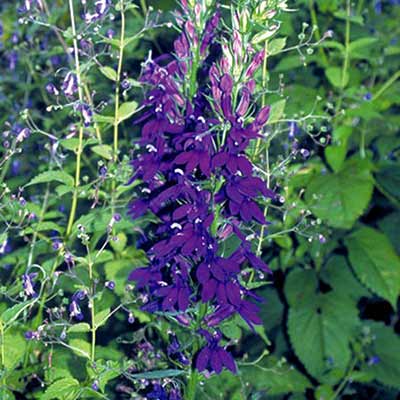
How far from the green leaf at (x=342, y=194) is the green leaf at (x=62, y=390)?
3.51 feet

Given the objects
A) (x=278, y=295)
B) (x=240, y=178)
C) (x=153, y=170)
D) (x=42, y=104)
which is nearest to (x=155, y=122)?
(x=153, y=170)

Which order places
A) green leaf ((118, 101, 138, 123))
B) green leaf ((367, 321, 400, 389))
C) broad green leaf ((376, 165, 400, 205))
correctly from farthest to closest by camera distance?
broad green leaf ((376, 165, 400, 205)), green leaf ((367, 321, 400, 389)), green leaf ((118, 101, 138, 123))

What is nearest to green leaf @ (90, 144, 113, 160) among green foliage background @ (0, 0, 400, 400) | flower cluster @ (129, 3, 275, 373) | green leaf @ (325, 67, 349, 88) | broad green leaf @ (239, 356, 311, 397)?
green foliage background @ (0, 0, 400, 400)

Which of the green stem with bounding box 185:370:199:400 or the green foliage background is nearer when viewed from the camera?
the green stem with bounding box 185:370:199:400

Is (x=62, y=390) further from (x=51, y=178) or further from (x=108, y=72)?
(x=108, y=72)

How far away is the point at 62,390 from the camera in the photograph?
201cm

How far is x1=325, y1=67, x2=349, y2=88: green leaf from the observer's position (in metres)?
2.98

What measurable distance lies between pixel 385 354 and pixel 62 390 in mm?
1438

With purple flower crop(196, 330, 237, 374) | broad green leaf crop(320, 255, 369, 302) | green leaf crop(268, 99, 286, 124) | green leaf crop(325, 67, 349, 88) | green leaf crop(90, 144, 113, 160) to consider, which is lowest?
broad green leaf crop(320, 255, 369, 302)

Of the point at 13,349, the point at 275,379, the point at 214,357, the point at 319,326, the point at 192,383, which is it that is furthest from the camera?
the point at 319,326

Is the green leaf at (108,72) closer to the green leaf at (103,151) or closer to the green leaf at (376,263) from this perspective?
the green leaf at (103,151)

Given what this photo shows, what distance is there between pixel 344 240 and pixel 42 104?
172cm

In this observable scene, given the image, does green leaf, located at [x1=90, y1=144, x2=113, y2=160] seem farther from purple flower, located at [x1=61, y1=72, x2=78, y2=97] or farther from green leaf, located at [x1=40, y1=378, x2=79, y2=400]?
green leaf, located at [x1=40, y1=378, x2=79, y2=400]

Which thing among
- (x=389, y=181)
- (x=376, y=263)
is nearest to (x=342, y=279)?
(x=376, y=263)
